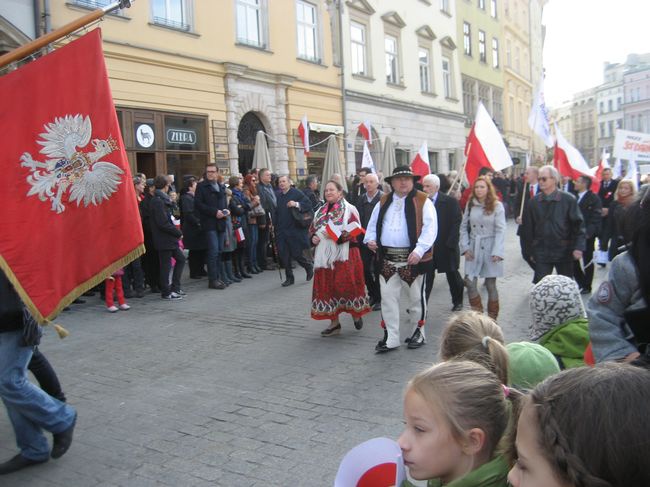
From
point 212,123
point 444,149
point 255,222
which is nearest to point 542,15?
point 444,149

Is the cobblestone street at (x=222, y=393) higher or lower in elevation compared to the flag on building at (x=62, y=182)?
lower

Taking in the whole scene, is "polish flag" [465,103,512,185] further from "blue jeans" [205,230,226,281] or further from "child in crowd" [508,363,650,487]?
"child in crowd" [508,363,650,487]

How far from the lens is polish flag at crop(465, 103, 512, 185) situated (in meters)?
9.66

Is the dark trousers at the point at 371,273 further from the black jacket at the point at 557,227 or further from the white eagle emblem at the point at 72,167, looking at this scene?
the white eagle emblem at the point at 72,167

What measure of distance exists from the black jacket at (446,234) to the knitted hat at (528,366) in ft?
18.1

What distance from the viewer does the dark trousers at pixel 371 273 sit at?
28.3 feet

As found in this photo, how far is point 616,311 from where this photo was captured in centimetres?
224

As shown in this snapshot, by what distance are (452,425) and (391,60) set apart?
25.1 m

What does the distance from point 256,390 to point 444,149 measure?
25.8 meters

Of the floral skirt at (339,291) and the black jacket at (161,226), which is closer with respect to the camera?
the floral skirt at (339,291)

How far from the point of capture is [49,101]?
11.9ft

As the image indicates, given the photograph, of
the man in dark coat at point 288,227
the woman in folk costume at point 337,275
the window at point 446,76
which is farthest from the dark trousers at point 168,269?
the window at point 446,76

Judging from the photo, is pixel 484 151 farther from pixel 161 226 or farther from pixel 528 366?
pixel 528 366

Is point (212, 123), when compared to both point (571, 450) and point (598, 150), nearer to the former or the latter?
point (571, 450)
